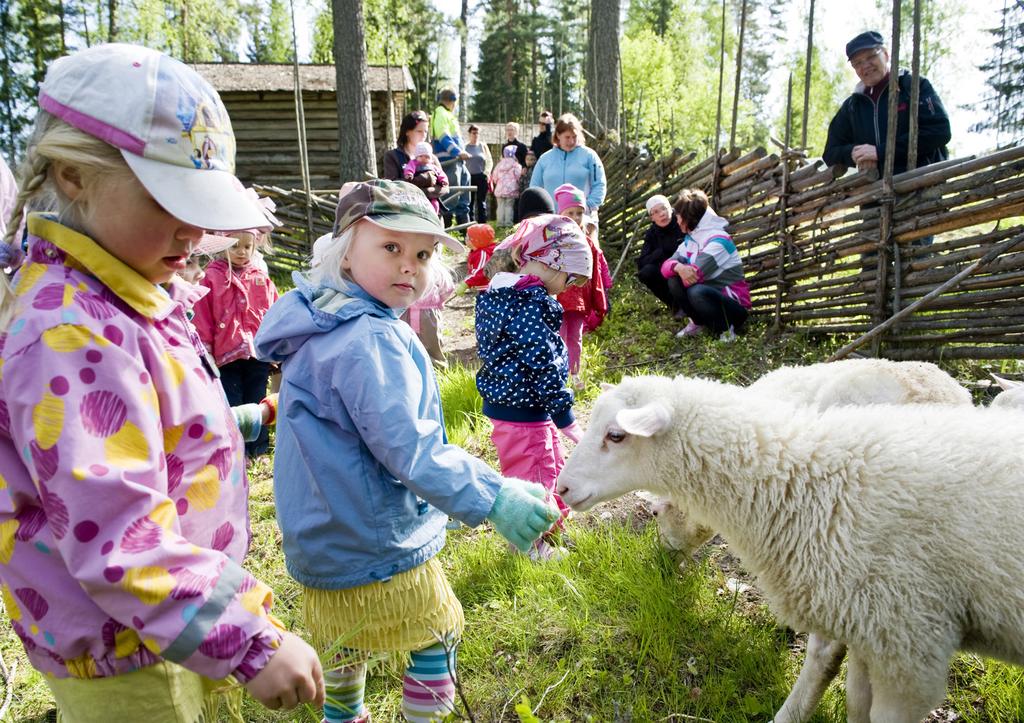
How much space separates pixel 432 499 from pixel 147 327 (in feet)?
2.56

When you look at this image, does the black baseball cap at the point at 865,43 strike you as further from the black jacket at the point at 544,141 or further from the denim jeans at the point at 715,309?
the black jacket at the point at 544,141

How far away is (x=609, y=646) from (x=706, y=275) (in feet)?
16.0

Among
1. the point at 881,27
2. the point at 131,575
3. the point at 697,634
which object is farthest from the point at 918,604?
the point at 881,27

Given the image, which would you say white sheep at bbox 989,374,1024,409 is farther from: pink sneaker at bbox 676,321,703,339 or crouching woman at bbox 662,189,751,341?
pink sneaker at bbox 676,321,703,339

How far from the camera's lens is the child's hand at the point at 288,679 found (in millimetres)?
1041

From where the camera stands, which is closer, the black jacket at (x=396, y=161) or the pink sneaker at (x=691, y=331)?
the pink sneaker at (x=691, y=331)

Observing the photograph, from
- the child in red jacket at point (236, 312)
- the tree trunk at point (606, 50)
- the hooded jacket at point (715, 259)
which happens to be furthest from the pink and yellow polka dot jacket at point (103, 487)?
the tree trunk at point (606, 50)

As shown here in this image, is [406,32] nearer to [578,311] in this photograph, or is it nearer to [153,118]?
[578,311]

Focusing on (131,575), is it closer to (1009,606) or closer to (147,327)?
(147,327)

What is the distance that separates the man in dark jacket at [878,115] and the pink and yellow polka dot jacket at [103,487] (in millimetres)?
5639

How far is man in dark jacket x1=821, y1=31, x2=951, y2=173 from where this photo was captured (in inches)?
209

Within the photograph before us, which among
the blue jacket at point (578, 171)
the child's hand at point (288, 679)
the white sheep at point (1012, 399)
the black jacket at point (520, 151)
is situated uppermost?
the black jacket at point (520, 151)

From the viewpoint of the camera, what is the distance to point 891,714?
202cm

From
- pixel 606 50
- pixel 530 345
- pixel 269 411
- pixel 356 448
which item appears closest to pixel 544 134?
pixel 606 50
